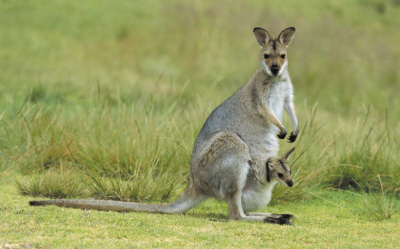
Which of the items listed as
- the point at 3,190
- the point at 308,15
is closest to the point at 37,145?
the point at 3,190

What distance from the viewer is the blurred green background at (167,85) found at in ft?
23.6

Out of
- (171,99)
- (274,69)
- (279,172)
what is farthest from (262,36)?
(171,99)

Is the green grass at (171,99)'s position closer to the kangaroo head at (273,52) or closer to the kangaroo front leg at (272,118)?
the kangaroo front leg at (272,118)

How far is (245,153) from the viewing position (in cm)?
549

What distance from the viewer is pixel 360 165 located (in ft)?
24.6

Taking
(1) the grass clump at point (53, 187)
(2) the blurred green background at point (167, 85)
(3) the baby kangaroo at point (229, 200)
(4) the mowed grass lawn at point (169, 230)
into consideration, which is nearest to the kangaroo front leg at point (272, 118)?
(3) the baby kangaroo at point (229, 200)

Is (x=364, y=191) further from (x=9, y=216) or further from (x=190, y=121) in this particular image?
(x=9, y=216)

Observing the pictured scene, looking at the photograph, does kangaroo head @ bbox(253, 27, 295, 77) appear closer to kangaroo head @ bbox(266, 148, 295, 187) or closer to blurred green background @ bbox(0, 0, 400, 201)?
kangaroo head @ bbox(266, 148, 295, 187)

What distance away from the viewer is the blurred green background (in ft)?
23.6

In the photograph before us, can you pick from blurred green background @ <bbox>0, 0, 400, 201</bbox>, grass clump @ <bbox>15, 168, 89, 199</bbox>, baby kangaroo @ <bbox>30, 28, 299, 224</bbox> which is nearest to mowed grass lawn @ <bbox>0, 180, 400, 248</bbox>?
baby kangaroo @ <bbox>30, 28, 299, 224</bbox>

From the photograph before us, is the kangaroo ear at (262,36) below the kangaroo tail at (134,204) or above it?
above

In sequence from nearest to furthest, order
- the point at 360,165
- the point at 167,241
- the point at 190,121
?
the point at 167,241
the point at 360,165
the point at 190,121

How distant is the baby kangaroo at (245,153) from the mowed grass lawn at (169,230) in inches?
6.8

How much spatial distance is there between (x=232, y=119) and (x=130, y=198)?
56.9 inches
